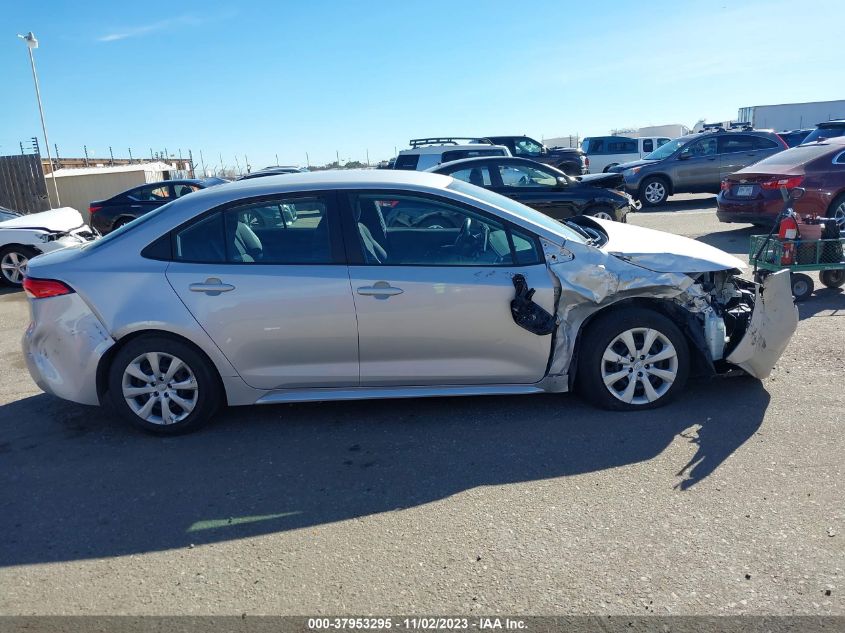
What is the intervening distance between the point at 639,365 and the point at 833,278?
4.58m

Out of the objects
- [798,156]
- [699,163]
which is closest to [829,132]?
[699,163]

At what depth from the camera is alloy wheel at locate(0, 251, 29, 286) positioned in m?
10.4

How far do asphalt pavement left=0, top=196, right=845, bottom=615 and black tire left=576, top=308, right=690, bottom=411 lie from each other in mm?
134

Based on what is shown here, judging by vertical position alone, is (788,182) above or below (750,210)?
above

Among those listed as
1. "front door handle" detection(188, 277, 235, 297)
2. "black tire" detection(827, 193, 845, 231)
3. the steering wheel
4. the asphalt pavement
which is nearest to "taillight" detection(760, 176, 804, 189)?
"black tire" detection(827, 193, 845, 231)

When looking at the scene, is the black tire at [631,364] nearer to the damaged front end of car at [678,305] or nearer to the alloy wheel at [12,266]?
the damaged front end of car at [678,305]

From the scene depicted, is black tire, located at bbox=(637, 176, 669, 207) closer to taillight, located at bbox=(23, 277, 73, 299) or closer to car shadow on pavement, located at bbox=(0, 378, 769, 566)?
car shadow on pavement, located at bbox=(0, 378, 769, 566)

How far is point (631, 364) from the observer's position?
14.7 ft

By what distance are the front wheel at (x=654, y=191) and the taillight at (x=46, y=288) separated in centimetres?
1581

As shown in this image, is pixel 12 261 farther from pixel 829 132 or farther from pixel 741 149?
pixel 829 132

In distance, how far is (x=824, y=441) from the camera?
4031 millimetres

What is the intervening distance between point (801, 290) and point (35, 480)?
7.27 m

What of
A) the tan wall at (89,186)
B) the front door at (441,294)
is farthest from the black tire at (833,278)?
the tan wall at (89,186)

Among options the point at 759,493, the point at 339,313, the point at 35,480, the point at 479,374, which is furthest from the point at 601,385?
the point at 35,480
